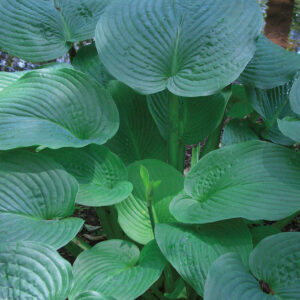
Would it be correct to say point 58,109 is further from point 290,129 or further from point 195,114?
point 290,129

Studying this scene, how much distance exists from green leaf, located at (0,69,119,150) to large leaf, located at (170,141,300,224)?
0.30 metres

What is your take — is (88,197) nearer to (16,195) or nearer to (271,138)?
(16,195)

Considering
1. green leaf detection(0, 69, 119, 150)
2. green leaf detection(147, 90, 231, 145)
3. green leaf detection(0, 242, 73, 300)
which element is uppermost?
green leaf detection(0, 69, 119, 150)

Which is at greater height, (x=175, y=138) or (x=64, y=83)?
(x=64, y=83)

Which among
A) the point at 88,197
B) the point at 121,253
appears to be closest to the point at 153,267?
the point at 121,253

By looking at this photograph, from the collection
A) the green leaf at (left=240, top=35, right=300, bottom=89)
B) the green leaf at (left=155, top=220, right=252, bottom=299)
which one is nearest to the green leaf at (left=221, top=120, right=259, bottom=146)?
the green leaf at (left=240, top=35, right=300, bottom=89)

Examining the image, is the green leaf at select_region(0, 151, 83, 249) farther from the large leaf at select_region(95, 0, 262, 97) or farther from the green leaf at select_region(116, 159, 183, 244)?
the large leaf at select_region(95, 0, 262, 97)

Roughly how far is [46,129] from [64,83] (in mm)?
171

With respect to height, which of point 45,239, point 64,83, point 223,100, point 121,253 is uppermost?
point 64,83

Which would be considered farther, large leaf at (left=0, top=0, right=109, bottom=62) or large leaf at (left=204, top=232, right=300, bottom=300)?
large leaf at (left=0, top=0, right=109, bottom=62)

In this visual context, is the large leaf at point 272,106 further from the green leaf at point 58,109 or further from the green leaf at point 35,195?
the green leaf at point 35,195

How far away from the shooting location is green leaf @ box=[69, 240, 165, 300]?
758 mm

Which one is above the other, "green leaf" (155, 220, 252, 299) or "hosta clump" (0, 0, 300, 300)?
"hosta clump" (0, 0, 300, 300)

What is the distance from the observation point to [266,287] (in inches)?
28.2
